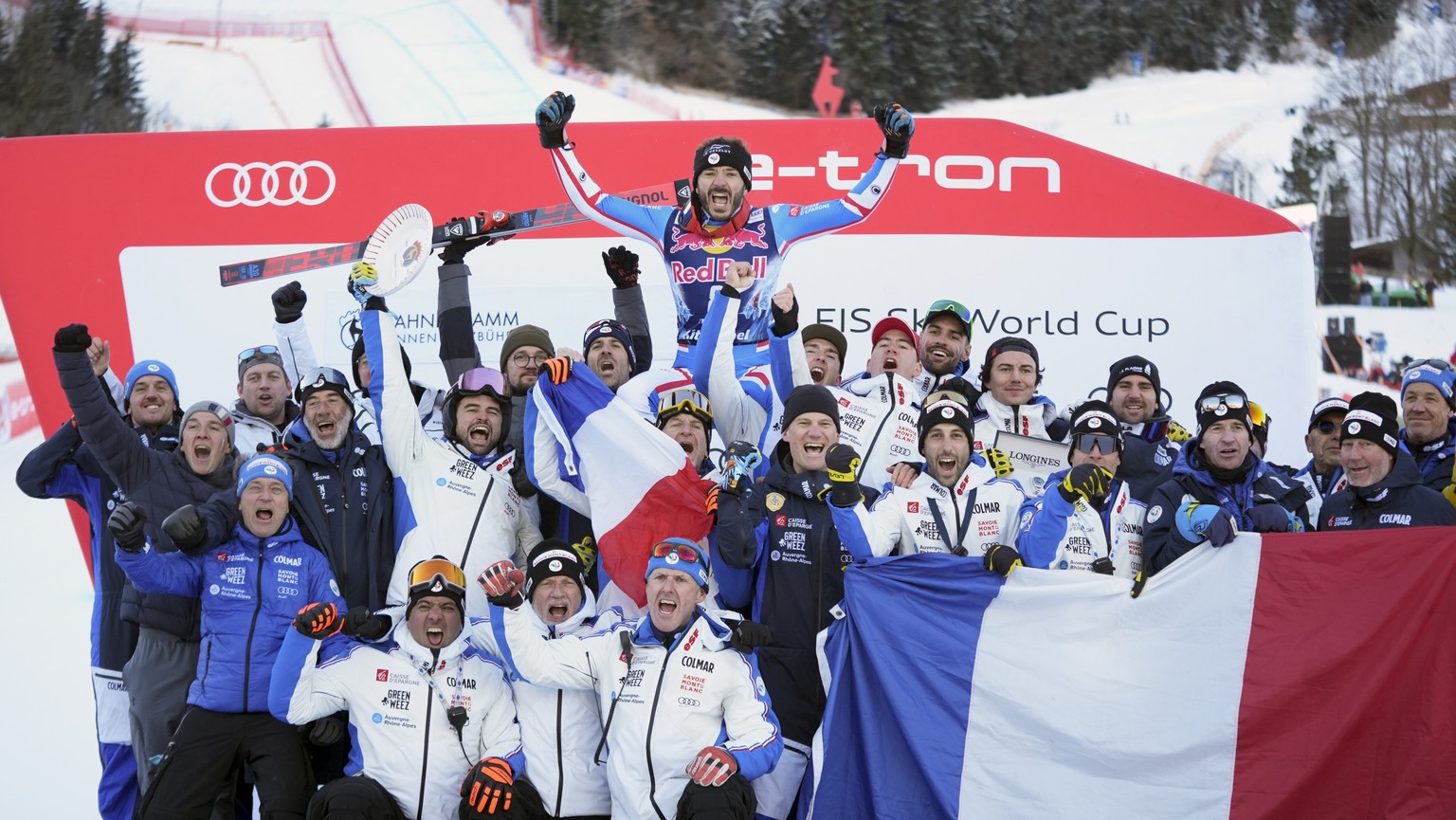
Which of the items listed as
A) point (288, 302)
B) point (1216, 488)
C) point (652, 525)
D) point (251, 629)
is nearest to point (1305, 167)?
point (1216, 488)

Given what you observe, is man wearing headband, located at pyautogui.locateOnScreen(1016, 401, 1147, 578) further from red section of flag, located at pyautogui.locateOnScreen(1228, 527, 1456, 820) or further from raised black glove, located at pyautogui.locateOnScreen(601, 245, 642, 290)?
raised black glove, located at pyautogui.locateOnScreen(601, 245, 642, 290)

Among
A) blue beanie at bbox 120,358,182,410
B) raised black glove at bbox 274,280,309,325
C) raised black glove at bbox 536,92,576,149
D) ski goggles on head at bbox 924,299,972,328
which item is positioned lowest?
blue beanie at bbox 120,358,182,410

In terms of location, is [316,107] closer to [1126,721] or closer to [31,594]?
[31,594]

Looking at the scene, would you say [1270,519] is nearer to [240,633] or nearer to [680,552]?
[680,552]

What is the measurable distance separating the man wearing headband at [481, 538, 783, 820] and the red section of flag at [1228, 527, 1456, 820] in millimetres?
1749

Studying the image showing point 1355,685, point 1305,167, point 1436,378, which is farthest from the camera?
point 1305,167

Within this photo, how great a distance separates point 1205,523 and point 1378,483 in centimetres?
85

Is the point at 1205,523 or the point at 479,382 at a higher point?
the point at 479,382

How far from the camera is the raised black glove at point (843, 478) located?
192 inches

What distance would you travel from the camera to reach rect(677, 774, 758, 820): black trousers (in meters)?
4.54

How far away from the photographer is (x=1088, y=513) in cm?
507

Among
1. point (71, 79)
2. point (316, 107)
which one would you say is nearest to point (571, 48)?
point (316, 107)

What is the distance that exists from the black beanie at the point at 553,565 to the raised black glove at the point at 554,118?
2270 millimetres

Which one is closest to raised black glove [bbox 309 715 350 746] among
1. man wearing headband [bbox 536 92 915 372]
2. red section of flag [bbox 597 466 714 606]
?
red section of flag [bbox 597 466 714 606]
